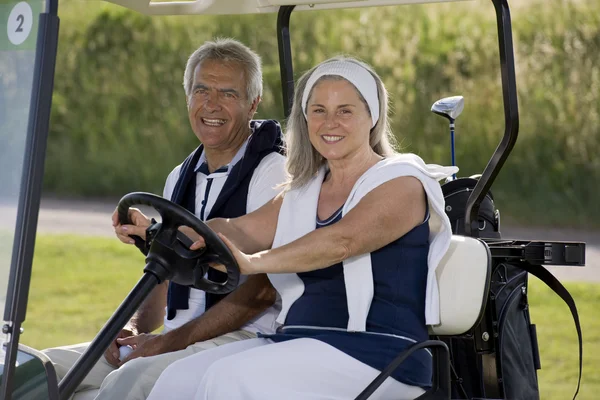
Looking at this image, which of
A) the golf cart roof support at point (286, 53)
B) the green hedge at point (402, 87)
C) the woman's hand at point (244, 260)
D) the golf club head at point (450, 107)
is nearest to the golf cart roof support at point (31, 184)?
the woman's hand at point (244, 260)

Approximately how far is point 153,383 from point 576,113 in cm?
719

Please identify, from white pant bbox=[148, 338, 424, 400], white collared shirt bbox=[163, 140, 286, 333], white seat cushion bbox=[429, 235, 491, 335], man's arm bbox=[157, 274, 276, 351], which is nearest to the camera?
white pant bbox=[148, 338, 424, 400]

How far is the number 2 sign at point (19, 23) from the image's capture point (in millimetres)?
2385

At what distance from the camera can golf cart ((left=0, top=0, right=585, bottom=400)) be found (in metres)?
2.31

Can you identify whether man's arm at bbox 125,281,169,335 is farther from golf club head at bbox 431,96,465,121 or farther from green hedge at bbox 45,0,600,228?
green hedge at bbox 45,0,600,228

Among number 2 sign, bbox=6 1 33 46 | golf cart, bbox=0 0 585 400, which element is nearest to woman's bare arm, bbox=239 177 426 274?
golf cart, bbox=0 0 585 400

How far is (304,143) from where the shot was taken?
3287mm

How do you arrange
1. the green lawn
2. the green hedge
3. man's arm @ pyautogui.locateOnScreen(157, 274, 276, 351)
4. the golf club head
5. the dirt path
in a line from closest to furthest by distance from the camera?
man's arm @ pyautogui.locateOnScreen(157, 274, 276, 351) → the golf club head → the green lawn → the dirt path → the green hedge

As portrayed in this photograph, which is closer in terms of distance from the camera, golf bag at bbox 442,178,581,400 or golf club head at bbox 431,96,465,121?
golf bag at bbox 442,178,581,400

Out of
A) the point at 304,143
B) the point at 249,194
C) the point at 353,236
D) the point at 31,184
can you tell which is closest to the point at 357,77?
the point at 304,143

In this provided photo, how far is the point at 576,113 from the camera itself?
9.53m

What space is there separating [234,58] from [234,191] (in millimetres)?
469

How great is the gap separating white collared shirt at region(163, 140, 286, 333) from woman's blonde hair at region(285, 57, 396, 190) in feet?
0.35

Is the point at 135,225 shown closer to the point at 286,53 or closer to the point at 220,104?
the point at 220,104
